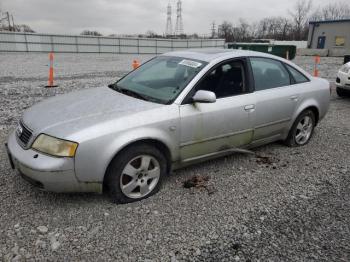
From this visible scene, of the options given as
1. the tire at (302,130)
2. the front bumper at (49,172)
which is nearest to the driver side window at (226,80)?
the tire at (302,130)

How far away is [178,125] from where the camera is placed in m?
3.29

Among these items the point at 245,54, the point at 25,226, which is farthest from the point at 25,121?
the point at 245,54

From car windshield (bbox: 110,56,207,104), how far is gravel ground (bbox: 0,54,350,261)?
1056mm

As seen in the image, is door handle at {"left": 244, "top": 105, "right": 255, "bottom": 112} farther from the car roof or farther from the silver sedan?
the car roof

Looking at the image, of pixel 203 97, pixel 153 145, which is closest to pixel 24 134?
pixel 153 145

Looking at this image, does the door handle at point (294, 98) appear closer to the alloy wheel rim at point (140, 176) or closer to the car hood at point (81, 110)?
the car hood at point (81, 110)

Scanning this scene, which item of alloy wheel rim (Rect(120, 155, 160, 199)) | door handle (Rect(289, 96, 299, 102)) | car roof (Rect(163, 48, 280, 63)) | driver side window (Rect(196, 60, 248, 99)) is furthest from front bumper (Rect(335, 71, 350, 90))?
alloy wheel rim (Rect(120, 155, 160, 199))

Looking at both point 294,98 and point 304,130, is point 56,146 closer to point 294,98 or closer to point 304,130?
point 294,98

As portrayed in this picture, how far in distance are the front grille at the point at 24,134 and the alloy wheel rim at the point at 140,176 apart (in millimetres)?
969

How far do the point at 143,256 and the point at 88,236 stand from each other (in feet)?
1.79

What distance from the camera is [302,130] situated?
4902mm

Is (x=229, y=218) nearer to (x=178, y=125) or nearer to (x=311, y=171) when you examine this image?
(x=178, y=125)

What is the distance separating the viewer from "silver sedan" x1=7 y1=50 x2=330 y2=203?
282 cm

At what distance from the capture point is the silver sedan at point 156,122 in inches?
111
